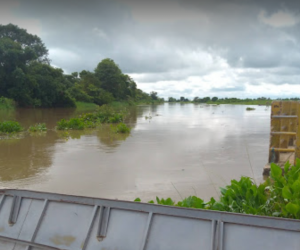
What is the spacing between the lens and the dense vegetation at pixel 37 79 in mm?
34531

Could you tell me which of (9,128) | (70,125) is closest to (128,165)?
(9,128)

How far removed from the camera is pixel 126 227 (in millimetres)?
2889

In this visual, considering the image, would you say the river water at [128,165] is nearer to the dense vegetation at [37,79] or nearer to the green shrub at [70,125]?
the green shrub at [70,125]

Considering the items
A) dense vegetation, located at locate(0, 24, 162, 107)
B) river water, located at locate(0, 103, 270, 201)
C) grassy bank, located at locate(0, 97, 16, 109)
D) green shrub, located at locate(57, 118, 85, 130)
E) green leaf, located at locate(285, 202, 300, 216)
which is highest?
dense vegetation, located at locate(0, 24, 162, 107)

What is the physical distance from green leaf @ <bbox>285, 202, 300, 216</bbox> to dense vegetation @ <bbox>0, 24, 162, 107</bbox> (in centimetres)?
3487

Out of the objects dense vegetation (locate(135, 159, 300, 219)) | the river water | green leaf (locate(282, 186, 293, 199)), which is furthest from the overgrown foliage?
green leaf (locate(282, 186, 293, 199))

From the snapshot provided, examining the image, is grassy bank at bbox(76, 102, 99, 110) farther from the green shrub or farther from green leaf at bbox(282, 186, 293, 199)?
green leaf at bbox(282, 186, 293, 199)

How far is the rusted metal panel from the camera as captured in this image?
2.52m

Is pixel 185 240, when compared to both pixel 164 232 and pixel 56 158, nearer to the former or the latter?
pixel 164 232

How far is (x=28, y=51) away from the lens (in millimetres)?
35094

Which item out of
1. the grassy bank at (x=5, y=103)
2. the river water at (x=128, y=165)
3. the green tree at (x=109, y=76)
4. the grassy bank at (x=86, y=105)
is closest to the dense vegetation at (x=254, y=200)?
the river water at (x=128, y=165)

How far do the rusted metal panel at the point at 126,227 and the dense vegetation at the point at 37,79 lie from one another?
3381 cm

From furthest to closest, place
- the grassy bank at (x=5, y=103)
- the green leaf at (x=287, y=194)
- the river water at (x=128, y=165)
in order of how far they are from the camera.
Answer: the grassy bank at (x=5, y=103), the river water at (x=128, y=165), the green leaf at (x=287, y=194)

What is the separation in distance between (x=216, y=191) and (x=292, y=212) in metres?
2.54
